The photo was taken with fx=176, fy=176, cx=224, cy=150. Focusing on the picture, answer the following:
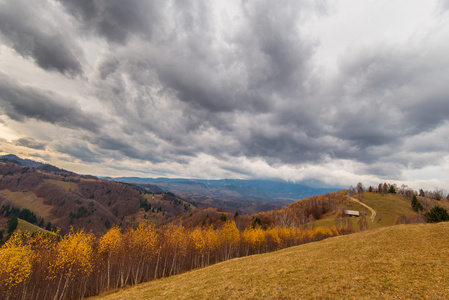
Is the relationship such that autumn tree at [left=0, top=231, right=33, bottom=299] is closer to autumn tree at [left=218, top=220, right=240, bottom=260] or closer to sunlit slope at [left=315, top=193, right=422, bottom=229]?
autumn tree at [left=218, top=220, right=240, bottom=260]

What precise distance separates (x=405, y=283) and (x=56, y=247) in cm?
7449

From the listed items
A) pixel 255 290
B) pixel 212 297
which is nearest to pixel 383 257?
pixel 255 290

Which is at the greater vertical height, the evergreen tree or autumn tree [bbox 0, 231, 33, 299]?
the evergreen tree

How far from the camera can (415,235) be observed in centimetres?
3841

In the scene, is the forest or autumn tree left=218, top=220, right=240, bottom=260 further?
autumn tree left=218, top=220, right=240, bottom=260

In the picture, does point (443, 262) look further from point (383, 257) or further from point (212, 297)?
point (212, 297)

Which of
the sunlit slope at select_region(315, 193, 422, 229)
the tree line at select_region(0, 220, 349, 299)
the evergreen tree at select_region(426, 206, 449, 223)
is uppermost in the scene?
the evergreen tree at select_region(426, 206, 449, 223)

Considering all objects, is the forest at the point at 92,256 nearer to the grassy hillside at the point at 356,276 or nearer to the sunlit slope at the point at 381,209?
the grassy hillside at the point at 356,276

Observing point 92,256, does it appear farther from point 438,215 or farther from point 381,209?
point 381,209

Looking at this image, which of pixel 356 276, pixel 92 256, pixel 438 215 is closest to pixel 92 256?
pixel 92 256

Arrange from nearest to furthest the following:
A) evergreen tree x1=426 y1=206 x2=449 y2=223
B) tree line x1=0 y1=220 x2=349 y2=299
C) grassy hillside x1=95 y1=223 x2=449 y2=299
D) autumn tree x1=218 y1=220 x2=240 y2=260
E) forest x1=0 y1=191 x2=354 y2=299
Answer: grassy hillside x1=95 y1=223 x2=449 y2=299 → tree line x1=0 y1=220 x2=349 y2=299 → forest x1=0 y1=191 x2=354 y2=299 → evergreen tree x1=426 y1=206 x2=449 y2=223 → autumn tree x1=218 y1=220 x2=240 y2=260

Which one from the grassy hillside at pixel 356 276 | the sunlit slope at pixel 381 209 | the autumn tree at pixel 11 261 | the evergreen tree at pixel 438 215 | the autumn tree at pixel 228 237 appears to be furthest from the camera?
the sunlit slope at pixel 381 209

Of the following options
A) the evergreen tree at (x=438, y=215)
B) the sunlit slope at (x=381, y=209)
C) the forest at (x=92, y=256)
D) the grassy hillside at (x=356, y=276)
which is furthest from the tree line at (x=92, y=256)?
the sunlit slope at (x=381, y=209)

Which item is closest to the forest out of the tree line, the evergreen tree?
the tree line
